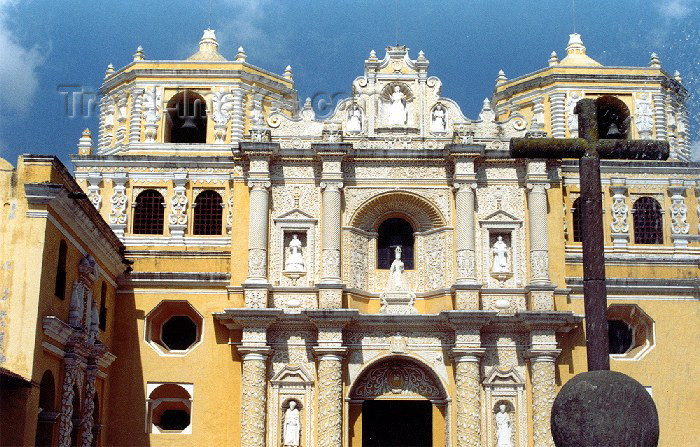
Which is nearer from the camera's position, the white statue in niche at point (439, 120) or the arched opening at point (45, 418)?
the arched opening at point (45, 418)

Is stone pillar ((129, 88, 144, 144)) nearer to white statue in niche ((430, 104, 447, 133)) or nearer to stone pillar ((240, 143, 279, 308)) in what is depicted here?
stone pillar ((240, 143, 279, 308))

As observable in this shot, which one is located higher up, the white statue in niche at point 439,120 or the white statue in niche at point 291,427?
the white statue in niche at point 439,120

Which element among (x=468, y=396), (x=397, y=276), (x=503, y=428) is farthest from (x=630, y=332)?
(x=397, y=276)

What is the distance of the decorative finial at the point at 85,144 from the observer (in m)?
29.7

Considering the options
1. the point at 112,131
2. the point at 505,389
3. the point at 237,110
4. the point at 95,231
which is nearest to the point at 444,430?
the point at 505,389

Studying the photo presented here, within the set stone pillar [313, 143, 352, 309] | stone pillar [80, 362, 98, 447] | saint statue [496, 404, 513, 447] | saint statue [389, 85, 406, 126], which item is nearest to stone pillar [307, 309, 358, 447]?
stone pillar [313, 143, 352, 309]

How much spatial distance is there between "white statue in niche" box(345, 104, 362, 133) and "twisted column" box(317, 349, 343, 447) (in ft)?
21.0

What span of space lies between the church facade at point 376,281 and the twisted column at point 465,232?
56 millimetres

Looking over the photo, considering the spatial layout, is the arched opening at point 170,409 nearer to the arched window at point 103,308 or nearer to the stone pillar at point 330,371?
the arched window at point 103,308

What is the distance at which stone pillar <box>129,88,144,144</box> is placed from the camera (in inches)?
1222

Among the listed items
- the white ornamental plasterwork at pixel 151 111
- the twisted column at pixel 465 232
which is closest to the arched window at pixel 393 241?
the twisted column at pixel 465 232

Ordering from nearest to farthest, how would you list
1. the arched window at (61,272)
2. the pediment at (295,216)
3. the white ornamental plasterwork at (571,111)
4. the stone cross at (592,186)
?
the stone cross at (592,186)
the arched window at (61,272)
the pediment at (295,216)
the white ornamental plasterwork at (571,111)

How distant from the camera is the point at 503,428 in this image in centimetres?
2567

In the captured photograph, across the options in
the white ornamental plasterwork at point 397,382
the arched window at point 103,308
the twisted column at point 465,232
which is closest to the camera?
the arched window at point 103,308
